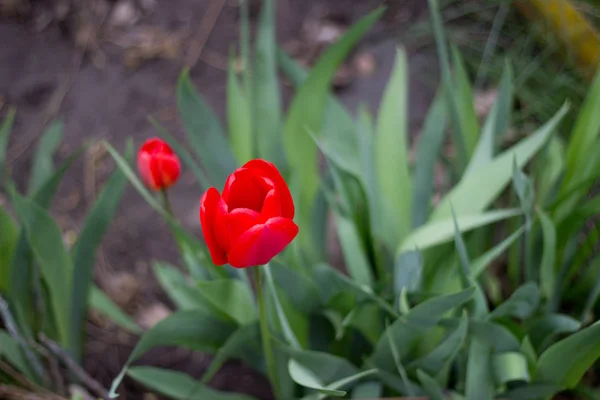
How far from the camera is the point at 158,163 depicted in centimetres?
85

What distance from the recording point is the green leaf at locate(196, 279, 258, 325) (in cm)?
90

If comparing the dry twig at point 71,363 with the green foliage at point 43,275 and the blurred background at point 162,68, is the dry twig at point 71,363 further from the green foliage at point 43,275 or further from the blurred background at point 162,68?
the blurred background at point 162,68

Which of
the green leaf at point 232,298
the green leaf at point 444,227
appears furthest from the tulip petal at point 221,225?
the green leaf at point 444,227

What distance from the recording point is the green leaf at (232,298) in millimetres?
900

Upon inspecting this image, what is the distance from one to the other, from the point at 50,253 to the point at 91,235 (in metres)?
0.08

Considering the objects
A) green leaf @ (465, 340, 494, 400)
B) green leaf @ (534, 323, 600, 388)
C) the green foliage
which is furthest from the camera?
the green foliage

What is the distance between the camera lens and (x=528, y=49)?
176cm

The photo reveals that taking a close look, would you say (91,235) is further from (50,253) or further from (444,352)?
(444,352)

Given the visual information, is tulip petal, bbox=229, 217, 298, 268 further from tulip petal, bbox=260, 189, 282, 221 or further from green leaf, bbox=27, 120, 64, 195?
green leaf, bbox=27, 120, 64, 195

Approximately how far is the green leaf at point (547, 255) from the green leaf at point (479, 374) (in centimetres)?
18

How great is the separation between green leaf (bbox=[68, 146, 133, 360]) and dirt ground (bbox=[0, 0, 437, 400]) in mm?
426

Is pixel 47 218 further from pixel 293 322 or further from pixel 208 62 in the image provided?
pixel 208 62

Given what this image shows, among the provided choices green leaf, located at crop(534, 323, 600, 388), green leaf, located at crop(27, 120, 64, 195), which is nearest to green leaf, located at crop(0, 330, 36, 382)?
green leaf, located at crop(27, 120, 64, 195)

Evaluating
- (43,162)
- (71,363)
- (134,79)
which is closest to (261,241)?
(71,363)
